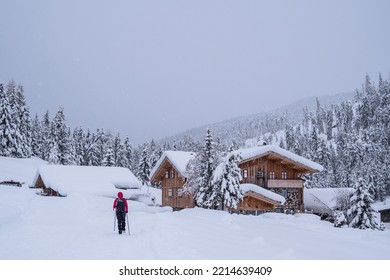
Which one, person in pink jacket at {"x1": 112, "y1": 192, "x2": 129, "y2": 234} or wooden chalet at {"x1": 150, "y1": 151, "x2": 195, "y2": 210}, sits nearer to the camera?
person in pink jacket at {"x1": 112, "y1": 192, "x2": 129, "y2": 234}

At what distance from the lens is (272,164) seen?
41781mm

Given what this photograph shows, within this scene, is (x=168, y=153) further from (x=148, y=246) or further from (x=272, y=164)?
(x=148, y=246)

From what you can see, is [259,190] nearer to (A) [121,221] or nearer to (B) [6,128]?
(A) [121,221]

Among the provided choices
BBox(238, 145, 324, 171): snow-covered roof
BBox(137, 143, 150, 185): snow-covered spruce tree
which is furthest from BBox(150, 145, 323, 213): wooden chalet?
BBox(137, 143, 150, 185): snow-covered spruce tree

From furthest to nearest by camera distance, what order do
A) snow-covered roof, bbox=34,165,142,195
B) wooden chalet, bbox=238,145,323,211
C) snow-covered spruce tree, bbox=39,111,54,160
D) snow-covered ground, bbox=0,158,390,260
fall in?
snow-covered spruce tree, bbox=39,111,54,160
snow-covered roof, bbox=34,165,142,195
wooden chalet, bbox=238,145,323,211
snow-covered ground, bbox=0,158,390,260

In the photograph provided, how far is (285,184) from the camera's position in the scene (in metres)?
41.0

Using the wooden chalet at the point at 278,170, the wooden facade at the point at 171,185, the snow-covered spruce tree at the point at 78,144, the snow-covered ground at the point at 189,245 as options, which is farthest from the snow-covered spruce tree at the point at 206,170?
the snow-covered spruce tree at the point at 78,144

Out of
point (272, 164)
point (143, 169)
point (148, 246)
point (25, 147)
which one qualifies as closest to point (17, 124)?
point (25, 147)

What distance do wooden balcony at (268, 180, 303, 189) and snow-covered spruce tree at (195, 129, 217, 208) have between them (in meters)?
12.5

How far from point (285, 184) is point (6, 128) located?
4941cm

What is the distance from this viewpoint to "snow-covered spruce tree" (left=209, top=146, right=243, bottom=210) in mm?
27141

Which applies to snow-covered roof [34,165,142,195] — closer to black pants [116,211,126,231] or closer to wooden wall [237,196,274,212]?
wooden wall [237,196,274,212]

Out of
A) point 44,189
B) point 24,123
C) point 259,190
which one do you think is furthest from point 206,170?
point 24,123
